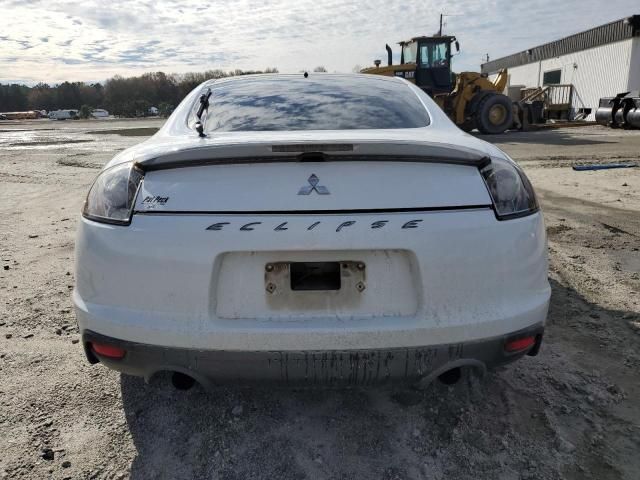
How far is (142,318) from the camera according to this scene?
1.67 metres

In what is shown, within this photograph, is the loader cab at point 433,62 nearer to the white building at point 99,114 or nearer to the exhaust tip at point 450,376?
the exhaust tip at point 450,376

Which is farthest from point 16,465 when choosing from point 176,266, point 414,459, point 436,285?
point 436,285

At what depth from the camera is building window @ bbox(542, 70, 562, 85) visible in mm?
36531

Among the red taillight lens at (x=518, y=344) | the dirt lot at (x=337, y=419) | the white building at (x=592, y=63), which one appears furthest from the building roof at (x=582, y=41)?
the red taillight lens at (x=518, y=344)

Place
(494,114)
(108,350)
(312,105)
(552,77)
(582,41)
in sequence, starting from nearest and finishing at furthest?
(108,350) < (312,105) < (494,114) < (582,41) < (552,77)

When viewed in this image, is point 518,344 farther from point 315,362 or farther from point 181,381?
point 181,381

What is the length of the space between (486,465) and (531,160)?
1008 cm

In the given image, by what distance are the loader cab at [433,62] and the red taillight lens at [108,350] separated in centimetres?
1638

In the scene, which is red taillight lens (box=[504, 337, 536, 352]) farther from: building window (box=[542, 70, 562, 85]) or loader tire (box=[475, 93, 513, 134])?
building window (box=[542, 70, 562, 85])

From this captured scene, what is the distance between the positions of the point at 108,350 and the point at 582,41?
38.9 meters

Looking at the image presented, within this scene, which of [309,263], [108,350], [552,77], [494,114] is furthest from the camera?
[552,77]

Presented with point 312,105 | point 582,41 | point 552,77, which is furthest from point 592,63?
point 312,105

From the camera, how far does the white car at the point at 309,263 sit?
1.60m

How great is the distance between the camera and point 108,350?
5.75 ft
